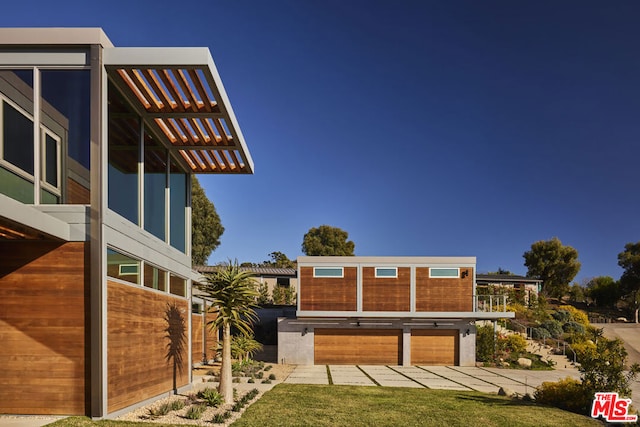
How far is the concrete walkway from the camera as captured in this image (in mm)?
17000

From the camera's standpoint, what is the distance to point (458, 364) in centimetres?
2378

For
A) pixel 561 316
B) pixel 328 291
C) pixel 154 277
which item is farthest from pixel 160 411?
pixel 561 316

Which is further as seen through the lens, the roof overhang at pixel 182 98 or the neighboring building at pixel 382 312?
the neighboring building at pixel 382 312

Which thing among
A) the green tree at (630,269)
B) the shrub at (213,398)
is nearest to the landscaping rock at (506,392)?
the shrub at (213,398)

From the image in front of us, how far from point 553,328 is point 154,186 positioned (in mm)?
28500

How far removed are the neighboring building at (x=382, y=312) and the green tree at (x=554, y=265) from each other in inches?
1276

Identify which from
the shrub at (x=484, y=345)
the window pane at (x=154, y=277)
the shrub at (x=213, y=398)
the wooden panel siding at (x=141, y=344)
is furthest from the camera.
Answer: the shrub at (x=484, y=345)

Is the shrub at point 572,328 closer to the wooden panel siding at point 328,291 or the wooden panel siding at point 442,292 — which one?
the wooden panel siding at point 442,292

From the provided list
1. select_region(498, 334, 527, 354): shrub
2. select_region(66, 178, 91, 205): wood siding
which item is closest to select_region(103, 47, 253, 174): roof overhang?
select_region(66, 178, 91, 205): wood siding

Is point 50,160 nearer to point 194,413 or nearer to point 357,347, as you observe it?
point 194,413

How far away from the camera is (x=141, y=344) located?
10.3 metres

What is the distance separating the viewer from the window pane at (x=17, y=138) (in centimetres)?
815

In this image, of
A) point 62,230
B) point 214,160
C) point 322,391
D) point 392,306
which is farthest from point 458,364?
point 62,230
